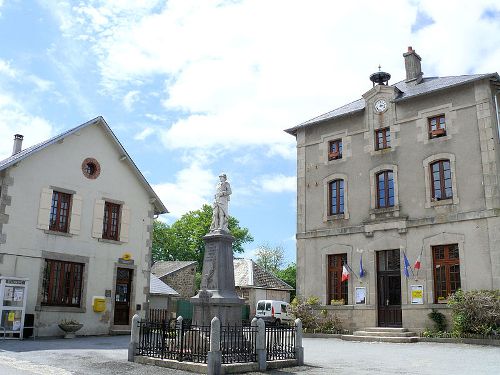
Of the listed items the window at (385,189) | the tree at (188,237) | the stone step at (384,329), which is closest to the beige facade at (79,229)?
the stone step at (384,329)

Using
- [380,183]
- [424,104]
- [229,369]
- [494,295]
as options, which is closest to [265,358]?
[229,369]

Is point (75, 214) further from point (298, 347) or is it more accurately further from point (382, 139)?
point (382, 139)

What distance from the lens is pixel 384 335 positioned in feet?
61.4

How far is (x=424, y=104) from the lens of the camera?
2045 centimetres

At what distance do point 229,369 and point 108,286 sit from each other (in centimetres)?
1187

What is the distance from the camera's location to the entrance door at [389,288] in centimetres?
1973

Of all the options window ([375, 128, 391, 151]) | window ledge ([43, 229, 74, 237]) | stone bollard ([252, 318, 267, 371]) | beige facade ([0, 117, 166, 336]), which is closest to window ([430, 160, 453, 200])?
window ([375, 128, 391, 151])

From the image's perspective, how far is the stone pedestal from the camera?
11.6 meters

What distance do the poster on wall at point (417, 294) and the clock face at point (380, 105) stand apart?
750cm

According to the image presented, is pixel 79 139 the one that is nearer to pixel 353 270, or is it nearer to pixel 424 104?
pixel 353 270

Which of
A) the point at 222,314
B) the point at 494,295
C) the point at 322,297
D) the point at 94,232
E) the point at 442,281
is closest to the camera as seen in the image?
the point at 222,314

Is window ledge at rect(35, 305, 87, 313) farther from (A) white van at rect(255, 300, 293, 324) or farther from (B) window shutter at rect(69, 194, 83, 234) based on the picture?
(A) white van at rect(255, 300, 293, 324)

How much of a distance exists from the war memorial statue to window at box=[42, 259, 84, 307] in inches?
347

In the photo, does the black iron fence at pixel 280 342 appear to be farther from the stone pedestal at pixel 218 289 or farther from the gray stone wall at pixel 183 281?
the gray stone wall at pixel 183 281
